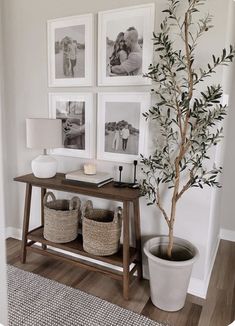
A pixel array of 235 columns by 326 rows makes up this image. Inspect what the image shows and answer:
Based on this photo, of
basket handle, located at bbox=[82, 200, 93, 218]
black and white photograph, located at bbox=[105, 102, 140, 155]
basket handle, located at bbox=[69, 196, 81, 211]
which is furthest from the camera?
basket handle, located at bbox=[69, 196, 81, 211]

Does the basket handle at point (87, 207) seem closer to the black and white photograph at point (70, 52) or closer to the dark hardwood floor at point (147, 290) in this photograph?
the dark hardwood floor at point (147, 290)

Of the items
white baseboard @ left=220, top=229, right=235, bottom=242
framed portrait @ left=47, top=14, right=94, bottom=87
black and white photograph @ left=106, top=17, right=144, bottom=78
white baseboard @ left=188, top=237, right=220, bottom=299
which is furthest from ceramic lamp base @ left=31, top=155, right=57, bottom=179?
white baseboard @ left=220, top=229, right=235, bottom=242

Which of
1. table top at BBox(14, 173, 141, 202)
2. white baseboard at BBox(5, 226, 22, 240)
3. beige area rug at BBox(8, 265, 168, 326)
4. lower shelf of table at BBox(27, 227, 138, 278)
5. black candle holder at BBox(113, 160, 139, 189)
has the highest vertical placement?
black candle holder at BBox(113, 160, 139, 189)

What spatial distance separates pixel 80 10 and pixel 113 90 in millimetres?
730

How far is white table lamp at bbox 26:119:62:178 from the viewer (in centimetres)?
228

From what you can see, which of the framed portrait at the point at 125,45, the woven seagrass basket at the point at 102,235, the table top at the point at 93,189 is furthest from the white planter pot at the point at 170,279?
the framed portrait at the point at 125,45

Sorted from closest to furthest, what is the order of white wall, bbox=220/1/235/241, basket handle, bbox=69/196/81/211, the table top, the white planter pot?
1. the white planter pot
2. the table top
3. basket handle, bbox=69/196/81/211
4. white wall, bbox=220/1/235/241

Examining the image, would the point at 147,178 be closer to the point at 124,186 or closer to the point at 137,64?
the point at 124,186

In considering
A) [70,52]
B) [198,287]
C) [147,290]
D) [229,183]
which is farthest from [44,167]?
[229,183]

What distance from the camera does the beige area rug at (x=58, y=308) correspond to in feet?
6.23

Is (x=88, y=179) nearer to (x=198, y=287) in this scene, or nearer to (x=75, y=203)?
(x=75, y=203)

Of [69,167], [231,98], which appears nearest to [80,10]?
[69,167]

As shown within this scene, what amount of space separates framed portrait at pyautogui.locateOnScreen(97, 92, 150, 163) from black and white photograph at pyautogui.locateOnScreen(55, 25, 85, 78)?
1.11 ft

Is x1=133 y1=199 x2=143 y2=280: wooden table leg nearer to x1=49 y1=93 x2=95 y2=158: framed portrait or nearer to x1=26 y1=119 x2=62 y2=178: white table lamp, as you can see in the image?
x1=49 y1=93 x2=95 y2=158: framed portrait
